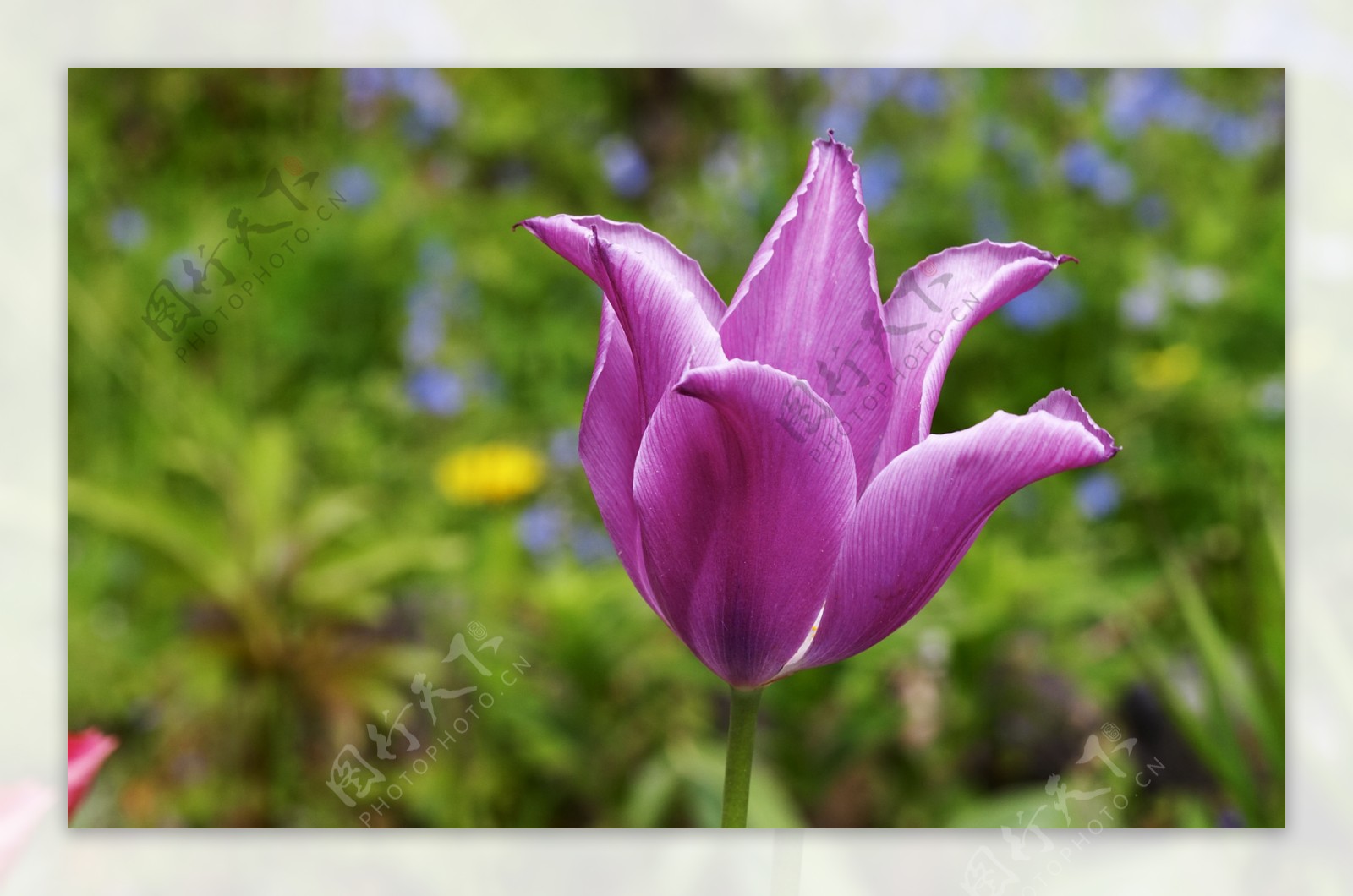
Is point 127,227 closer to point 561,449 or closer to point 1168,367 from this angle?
point 561,449

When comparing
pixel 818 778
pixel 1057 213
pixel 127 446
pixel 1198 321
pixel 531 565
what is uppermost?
pixel 1057 213

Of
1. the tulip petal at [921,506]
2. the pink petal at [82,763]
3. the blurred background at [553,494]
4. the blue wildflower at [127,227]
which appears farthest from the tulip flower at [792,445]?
the blue wildflower at [127,227]

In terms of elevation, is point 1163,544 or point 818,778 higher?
point 1163,544

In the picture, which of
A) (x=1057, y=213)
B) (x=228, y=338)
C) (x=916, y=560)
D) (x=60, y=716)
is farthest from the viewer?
(x=1057, y=213)

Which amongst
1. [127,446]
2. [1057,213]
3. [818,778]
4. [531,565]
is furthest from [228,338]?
[1057,213]

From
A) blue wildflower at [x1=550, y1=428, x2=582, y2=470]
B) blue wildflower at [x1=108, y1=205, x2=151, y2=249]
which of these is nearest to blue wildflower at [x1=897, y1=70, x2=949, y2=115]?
blue wildflower at [x1=550, y1=428, x2=582, y2=470]

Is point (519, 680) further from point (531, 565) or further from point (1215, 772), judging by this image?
point (1215, 772)

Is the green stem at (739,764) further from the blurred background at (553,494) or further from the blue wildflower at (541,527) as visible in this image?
the blue wildflower at (541,527)
